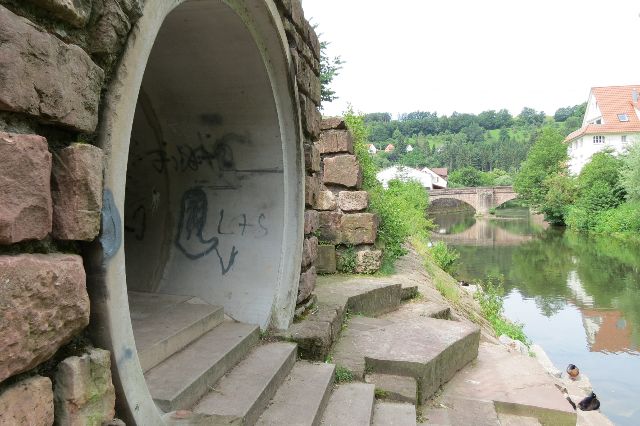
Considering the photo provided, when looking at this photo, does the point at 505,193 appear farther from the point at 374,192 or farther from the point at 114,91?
the point at 114,91

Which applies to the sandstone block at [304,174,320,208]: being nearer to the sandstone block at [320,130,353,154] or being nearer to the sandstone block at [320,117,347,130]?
the sandstone block at [320,130,353,154]

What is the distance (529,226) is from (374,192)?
127 feet

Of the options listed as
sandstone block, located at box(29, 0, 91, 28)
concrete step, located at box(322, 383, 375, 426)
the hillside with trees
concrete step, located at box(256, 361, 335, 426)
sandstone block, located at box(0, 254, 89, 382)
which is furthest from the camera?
the hillside with trees

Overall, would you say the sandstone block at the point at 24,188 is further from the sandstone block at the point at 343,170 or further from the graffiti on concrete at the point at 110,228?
the sandstone block at the point at 343,170

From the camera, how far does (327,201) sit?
24.6 feet

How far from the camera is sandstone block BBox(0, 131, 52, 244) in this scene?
4.28ft

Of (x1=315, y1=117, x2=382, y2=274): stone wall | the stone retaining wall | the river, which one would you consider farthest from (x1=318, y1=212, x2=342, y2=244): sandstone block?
the river

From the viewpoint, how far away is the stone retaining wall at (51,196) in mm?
1324

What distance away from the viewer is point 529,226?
4384cm

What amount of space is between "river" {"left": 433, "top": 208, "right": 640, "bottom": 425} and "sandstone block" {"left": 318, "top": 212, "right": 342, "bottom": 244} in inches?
247

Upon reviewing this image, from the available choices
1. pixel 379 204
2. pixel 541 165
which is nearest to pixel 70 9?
pixel 379 204

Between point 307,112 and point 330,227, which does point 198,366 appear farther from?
point 330,227

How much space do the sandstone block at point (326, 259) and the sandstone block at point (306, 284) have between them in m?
2.44

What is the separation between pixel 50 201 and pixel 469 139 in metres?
145
